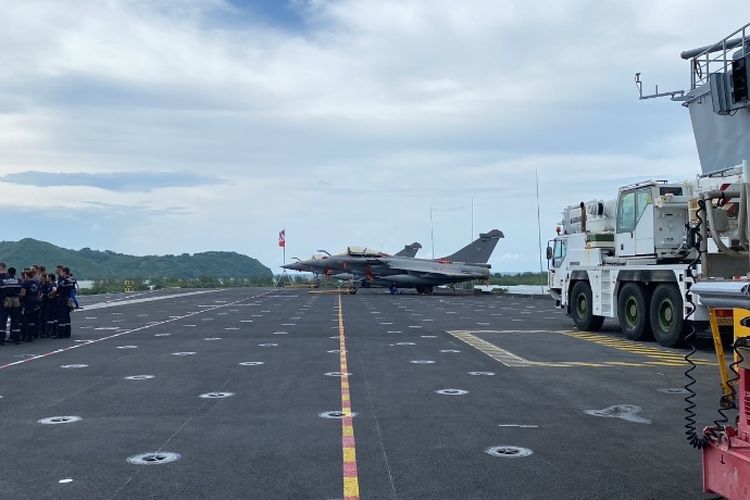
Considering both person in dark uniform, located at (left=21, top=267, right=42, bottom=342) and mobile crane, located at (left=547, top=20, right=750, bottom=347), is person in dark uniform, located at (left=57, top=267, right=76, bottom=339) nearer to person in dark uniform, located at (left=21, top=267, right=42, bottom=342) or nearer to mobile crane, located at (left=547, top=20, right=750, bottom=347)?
person in dark uniform, located at (left=21, top=267, right=42, bottom=342)

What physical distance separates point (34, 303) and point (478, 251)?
124 feet

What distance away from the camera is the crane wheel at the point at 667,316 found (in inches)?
615

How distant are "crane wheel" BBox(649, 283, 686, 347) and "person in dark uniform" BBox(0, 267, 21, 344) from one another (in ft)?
50.0

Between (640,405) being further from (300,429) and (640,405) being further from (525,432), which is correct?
(300,429)

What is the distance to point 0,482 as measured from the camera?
6035mm

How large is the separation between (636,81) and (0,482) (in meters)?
15.1

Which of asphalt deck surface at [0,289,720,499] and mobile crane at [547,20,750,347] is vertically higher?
mobile crane at [547,20,750,347]

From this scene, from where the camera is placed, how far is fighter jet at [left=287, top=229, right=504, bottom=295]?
50.7m

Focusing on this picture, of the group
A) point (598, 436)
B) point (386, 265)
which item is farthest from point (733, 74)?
point (386, 265)

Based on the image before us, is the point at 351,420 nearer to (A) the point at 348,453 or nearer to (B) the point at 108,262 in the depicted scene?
(A) the point at 348,453

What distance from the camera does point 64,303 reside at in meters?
19.3

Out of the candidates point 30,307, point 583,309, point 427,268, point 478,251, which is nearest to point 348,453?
point 30,307

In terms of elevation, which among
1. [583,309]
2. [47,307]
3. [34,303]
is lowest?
[583,309]

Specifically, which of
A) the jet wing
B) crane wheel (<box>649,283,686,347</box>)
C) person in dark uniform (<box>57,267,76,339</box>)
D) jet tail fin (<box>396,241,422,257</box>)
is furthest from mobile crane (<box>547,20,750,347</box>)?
jet tail fin (<box>396,241,422,257</box>)
